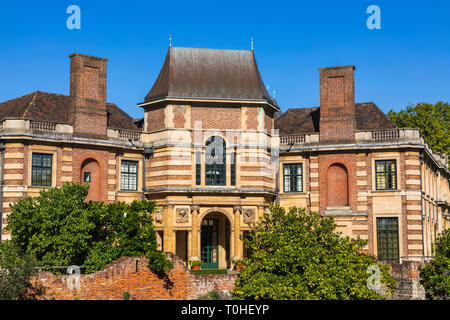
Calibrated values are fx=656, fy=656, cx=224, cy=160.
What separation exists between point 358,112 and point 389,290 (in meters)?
15.5

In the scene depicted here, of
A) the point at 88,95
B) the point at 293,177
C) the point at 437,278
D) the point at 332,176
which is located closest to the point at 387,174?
the point at 332,176

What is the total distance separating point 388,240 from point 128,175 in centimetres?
1805

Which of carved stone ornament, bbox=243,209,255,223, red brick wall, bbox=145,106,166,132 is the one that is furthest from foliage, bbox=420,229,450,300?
red brick wall, bbox=145,106,166,132

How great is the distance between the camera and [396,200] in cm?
4388

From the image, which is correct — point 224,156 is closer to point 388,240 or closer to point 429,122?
point 388,240

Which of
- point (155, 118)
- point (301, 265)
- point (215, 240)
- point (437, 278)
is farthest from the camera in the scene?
point (215, 240)

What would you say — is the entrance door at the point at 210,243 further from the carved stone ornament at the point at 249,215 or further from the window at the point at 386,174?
the window at the point at 386,174

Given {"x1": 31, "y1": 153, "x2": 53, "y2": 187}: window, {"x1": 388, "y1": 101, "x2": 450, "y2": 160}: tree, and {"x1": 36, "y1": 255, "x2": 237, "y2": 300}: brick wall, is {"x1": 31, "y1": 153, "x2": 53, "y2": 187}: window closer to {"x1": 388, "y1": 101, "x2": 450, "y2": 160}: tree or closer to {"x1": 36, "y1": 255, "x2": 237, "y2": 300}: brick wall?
{"x1": 36, "y1": 255, "x2": 237, "y2": 300}: brick wall

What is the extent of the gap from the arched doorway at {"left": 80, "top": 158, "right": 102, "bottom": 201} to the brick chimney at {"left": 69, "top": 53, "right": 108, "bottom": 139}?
1.79m

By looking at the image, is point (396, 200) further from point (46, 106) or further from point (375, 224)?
point (46, 106)

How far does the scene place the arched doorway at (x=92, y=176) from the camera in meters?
42.8

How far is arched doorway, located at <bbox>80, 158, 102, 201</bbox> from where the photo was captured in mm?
42750

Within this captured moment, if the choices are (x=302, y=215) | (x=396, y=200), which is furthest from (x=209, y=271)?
(x=396, y=200)

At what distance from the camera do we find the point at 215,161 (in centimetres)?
4428
